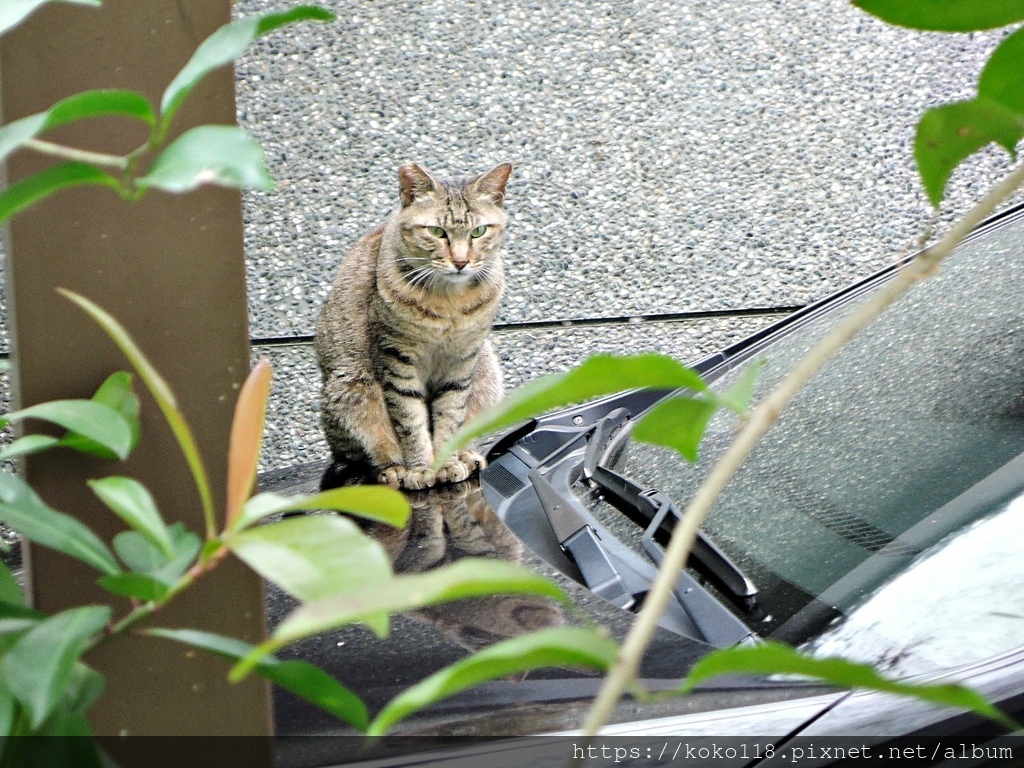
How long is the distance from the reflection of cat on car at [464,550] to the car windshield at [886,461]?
31 cm

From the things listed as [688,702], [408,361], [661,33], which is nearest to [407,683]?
[688,702]

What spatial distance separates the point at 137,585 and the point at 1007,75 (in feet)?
1.78

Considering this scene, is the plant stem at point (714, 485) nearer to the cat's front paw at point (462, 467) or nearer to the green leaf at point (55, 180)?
the green leaf at point (55, 180)

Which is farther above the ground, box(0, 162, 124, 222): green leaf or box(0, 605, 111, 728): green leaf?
box(0, 162, 124, 222): green leaf

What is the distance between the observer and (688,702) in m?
1.26

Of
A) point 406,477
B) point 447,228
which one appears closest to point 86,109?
point 406,477

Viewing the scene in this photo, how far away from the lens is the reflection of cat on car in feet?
4.83

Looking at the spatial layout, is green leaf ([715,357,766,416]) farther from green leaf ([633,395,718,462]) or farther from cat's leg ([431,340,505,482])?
cat's leg ([431,340,505,482])

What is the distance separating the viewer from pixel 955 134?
0.52 metres

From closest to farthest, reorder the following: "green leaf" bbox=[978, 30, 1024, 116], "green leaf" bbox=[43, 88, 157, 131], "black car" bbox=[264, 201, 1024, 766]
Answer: "green leaf" bbox=[43, 88, 157, 131] < "green leaf" bbox=[978, 30, 1024, 116] < "black car" bbox=[264, 201, 1024, 766]

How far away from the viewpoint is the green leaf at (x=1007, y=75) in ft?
1.83

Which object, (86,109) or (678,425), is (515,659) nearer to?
(678,425)

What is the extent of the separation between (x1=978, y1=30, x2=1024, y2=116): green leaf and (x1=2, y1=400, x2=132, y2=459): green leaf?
0.53 metres

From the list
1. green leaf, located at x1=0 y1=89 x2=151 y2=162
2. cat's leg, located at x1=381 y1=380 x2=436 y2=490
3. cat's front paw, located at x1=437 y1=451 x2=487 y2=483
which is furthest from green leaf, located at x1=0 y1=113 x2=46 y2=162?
cat's leg, located at x1=381 y1=380 x2=436 y2=490
